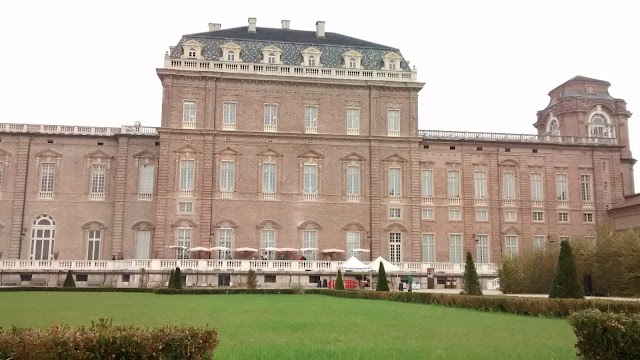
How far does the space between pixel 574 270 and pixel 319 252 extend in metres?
23.7

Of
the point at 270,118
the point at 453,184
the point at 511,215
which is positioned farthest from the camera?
the point at 511,215

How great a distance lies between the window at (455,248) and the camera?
152ft

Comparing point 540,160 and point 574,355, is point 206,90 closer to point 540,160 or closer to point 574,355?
point 540,160

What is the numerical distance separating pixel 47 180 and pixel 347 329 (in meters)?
36.4

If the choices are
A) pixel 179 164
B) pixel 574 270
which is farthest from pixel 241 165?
pixel 574 270

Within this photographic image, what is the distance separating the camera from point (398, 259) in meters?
44.7

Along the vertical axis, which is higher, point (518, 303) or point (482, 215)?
point (482, 215)

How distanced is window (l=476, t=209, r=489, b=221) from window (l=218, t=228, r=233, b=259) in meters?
18.3

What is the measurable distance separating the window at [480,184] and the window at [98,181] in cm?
2717

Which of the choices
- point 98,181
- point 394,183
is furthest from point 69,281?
point 394,183

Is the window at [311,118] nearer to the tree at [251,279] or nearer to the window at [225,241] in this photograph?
the window at [225,241]

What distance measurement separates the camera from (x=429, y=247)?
152 feet

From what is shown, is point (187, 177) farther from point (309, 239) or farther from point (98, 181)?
point (309, 239)

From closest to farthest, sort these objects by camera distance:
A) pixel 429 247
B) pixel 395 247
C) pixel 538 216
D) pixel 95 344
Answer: pixel 95 344 < pixel 395 247 < pixel 429 247 < pixel 538 216
